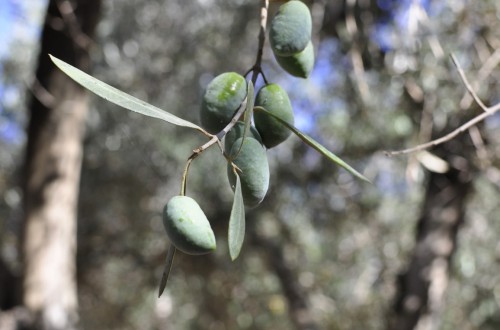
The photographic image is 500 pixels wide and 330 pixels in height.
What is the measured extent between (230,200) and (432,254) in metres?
2.41

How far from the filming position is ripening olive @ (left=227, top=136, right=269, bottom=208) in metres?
0.77

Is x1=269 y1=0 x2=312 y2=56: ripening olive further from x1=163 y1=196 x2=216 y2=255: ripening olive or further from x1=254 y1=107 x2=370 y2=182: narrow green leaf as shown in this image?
x1=163 y1=196 x2=216 y2=255: ripening olive

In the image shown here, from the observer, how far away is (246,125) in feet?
2.40

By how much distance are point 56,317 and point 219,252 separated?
2.93m

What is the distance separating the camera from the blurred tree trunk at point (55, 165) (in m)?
3.74

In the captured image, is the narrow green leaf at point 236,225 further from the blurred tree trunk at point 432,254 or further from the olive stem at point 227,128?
the blurred tree trunk at point 432,254

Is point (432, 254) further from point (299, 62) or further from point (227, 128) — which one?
point (227, 128)

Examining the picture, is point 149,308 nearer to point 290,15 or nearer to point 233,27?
point 233,27

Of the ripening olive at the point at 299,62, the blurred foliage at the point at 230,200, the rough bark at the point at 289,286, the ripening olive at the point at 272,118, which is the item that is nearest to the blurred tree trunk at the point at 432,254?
the blurred foliage at the point at 230,200

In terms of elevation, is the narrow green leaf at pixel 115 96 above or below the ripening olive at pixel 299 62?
above

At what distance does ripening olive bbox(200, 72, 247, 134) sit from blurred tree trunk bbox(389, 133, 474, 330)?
139 inches

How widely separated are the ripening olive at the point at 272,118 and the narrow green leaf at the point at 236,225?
117 mm

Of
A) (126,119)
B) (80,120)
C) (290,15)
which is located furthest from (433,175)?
(290,15)

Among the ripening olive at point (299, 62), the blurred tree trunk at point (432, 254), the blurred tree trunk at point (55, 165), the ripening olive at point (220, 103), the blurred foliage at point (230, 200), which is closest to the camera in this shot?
the ripening olive at point (220, 103)
